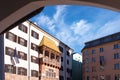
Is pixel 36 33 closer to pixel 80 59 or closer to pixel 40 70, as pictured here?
pixel 40 70

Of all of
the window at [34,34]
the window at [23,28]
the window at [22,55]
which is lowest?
the window at [22,55]

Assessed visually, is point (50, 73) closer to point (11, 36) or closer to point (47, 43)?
point (47, 43)

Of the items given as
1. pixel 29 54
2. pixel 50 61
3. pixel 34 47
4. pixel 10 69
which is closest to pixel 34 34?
pixel 34 47

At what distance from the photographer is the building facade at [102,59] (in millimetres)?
59406

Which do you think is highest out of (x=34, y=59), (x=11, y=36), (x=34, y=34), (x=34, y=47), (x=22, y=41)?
(x=34, y=34)

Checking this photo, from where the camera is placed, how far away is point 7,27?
344cm

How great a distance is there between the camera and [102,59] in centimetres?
6194

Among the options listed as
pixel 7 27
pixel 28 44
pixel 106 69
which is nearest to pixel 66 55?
pixel 106 69

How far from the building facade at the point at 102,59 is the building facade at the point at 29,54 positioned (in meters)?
16.0

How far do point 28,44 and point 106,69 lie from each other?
2792 cm

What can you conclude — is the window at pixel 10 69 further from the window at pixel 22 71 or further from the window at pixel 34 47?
the window at pixel 34 47

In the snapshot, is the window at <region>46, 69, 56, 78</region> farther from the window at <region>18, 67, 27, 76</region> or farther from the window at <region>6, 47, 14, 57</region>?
the window at <region>6, 47, 14, 57</region>

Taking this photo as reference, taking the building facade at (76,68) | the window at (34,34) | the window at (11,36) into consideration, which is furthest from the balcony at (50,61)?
the building facade at (76,68)

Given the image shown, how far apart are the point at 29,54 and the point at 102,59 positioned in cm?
2739
